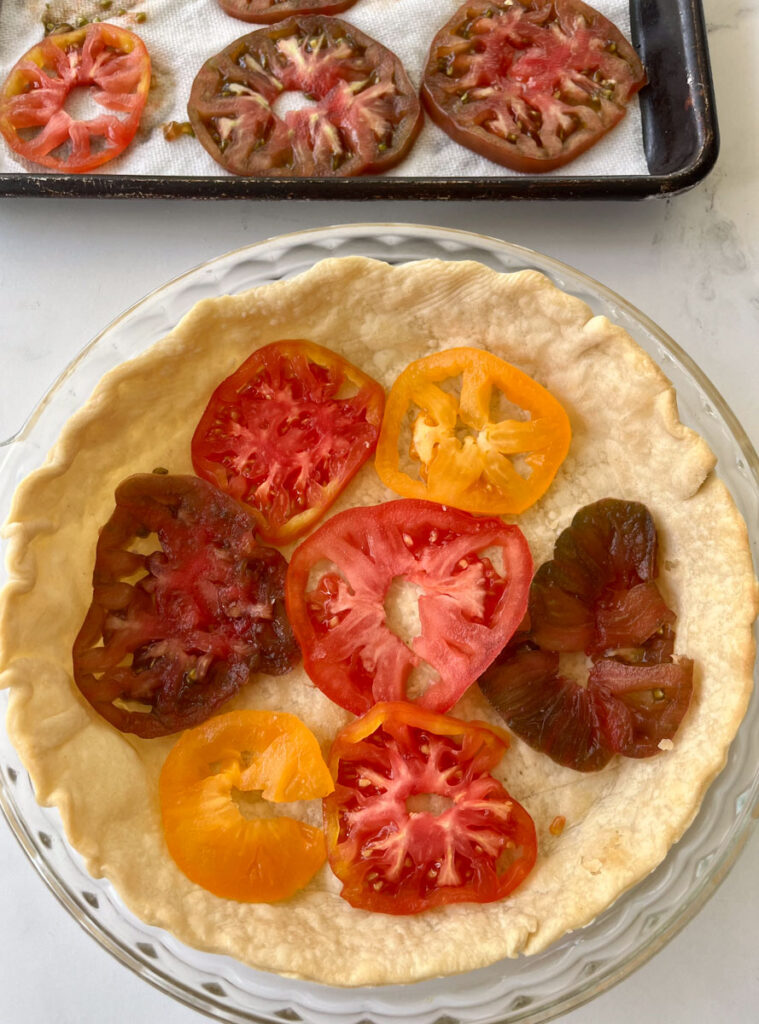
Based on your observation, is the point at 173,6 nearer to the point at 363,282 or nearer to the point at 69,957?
the point at 363,282

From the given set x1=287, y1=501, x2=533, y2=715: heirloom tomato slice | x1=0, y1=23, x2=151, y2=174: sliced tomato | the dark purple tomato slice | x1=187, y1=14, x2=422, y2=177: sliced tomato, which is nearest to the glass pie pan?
the dark purple tomato slice

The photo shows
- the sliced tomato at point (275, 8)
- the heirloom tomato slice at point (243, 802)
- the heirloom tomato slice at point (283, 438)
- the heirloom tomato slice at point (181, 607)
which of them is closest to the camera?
the heirloom tomato slice at point (243, 802)

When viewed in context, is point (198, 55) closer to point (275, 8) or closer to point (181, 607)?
point (275, 8)

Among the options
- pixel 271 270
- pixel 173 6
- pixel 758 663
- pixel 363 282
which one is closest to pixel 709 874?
pixel 758 663

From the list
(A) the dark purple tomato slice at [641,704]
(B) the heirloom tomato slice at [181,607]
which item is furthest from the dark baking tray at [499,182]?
(A) the dark purple tomato slice at [641,704]

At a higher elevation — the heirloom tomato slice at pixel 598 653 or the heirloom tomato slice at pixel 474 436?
the heirloom tomato slice at pixel 474 436

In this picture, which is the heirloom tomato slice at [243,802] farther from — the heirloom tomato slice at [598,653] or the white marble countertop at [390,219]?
the white marble countertop at [390,219]

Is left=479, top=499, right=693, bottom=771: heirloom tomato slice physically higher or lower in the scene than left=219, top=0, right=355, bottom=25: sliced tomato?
lower

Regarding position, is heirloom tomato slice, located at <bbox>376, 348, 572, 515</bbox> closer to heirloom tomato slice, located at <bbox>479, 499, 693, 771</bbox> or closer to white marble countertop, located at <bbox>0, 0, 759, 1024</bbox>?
heirloom tomato slice, located at <bbox>479, 499, 693, 771</bbox>
